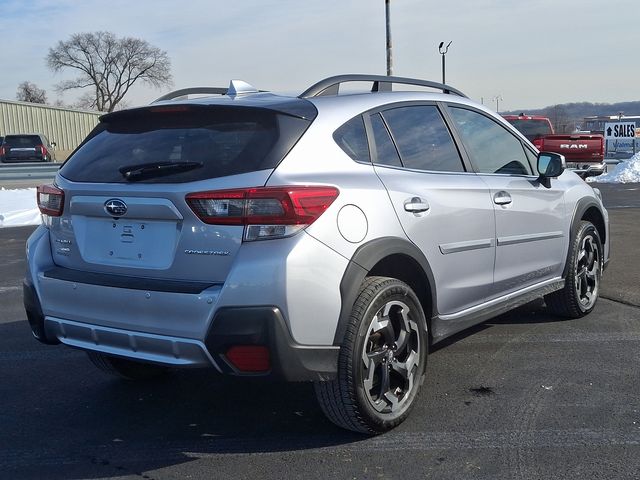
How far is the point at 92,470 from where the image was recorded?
11.1ft

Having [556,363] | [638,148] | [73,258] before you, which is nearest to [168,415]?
[73,258]

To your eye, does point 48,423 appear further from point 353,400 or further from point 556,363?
point 556,363

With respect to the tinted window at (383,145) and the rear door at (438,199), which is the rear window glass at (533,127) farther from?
the tinted window at (383,145)

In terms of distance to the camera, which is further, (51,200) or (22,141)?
(22,141)

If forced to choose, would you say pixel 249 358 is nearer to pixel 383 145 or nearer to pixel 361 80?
pixel 383 145

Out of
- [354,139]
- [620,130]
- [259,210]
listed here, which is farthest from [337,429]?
[620,130]

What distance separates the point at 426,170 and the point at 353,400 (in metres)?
1.42

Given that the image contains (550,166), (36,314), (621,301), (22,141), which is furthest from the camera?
(22,141)

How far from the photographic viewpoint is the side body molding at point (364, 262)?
3293 millimetres

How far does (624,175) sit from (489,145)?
17844 millimetres

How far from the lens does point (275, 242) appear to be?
10.2 feet

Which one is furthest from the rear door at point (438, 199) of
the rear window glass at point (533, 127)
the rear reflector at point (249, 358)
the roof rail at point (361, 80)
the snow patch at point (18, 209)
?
the rear window glass at point (533, 127)

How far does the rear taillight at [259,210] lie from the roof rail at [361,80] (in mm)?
841

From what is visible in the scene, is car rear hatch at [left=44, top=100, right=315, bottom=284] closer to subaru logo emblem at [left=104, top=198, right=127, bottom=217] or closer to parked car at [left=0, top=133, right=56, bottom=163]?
subaru logo emblem at [left=104, top=198, right=127, bottom=217]
